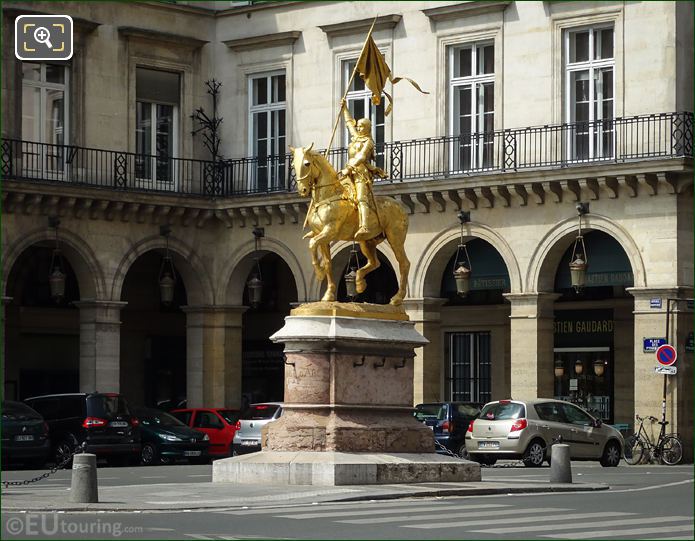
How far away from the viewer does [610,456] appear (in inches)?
1423

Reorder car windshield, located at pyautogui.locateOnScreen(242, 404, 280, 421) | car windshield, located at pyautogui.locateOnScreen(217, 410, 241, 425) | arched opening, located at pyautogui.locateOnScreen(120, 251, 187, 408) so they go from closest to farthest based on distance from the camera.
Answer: car windshield, located at pyautogui.locateOnScreen(242, 404, 280, 421) < car windshield, located at pyautogui.locateOnScreen(217, 410, 241, 425) < arched opening, located at pyautogui.locateOnScreen(120, 251, 187, 408)

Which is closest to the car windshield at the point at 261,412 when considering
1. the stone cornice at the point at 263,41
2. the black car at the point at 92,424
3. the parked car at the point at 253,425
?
the parked car at the point at 253,425

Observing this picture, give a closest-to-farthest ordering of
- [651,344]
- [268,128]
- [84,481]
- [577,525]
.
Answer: [577,525] → [84,481] → [651,344] → [268,128]

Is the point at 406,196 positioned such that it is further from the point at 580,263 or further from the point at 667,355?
the point at 667,355

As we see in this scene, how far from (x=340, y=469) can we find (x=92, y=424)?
493 inches

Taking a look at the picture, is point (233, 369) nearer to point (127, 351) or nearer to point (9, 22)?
point (127, 351)

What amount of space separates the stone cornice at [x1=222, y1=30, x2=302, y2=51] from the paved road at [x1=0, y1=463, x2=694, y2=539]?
2119cm

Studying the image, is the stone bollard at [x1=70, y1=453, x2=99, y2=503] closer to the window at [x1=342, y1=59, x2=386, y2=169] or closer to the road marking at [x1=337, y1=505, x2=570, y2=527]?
the road marking at [x1=337, y1=505, x2=570, y2=527]

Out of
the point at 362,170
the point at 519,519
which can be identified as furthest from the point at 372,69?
the point at 519,519

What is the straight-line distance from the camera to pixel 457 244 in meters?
41.3

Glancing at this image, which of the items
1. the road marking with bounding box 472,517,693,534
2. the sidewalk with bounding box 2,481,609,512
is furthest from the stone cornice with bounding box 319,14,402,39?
the road marking with bounding box 472,517,693,534

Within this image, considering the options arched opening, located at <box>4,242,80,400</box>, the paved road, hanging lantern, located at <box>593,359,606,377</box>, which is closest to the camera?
the paved road

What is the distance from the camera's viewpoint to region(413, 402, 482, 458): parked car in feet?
122

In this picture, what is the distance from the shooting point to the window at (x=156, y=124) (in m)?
43.8
